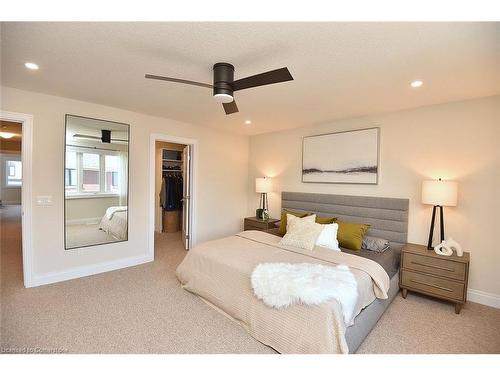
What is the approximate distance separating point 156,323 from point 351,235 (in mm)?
2413

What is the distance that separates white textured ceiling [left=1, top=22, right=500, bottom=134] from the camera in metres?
1.64

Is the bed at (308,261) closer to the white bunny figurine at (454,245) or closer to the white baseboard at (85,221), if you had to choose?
the white bunny figurine at (454,245)

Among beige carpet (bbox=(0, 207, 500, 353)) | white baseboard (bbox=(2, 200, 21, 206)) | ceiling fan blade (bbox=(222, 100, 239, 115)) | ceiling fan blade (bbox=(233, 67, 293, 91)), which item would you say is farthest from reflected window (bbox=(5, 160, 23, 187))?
ceiling fan blade (bbox=(233, 67, 293, 91))

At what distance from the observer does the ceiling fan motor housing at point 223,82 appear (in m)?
1.97

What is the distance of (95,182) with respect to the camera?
137 inches

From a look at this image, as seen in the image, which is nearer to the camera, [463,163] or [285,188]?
[463,163]

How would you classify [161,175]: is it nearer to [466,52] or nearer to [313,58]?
[313,58]

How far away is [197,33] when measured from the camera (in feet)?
5.52

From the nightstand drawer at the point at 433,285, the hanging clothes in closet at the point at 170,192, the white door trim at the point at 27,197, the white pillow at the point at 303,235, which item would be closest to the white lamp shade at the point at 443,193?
the nightstand drawer at the point at 433,285

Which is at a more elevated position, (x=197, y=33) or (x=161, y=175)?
(x=197, y=33)

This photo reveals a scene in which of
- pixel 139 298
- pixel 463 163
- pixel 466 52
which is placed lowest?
pixel 139 298

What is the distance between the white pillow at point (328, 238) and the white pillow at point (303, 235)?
5 centimetres
